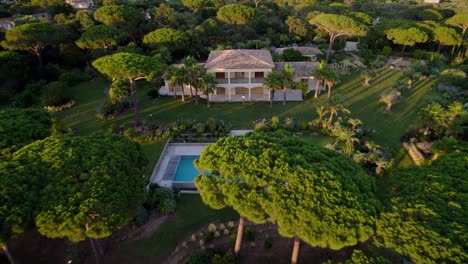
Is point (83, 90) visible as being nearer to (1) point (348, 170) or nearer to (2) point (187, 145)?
(2) point (187, 145)

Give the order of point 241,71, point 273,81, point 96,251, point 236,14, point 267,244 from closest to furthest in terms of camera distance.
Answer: point 96,251, point 267,244, point 273,81, point 241,71, point 236,14

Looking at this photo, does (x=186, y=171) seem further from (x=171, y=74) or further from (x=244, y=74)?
(x=244, y=74)

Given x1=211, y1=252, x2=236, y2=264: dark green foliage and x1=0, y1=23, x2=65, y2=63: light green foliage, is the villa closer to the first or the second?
x1=0, y1=23, x2=65, y2=63: light green foliage

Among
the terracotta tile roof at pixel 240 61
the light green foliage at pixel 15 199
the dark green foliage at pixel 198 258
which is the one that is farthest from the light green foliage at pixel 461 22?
the light green foliage at pixel 15 199

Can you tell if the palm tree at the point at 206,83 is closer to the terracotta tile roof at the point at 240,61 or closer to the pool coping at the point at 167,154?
the terracotta tile roof at the point at 240,61

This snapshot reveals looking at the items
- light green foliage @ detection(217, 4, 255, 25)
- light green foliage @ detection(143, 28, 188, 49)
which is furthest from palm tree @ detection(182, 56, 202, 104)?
light green foliage @ detection(217, 4, 255, 25)

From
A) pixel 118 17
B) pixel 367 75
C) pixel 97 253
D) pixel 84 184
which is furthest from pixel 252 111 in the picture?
pixel 118 17

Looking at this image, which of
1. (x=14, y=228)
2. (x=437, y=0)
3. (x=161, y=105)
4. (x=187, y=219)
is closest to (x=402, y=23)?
(x=161, y=105)
